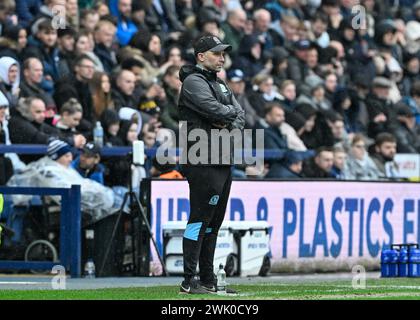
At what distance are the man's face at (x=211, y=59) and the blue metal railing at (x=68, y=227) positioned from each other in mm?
4543

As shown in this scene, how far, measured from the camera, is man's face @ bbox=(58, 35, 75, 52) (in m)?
20.0

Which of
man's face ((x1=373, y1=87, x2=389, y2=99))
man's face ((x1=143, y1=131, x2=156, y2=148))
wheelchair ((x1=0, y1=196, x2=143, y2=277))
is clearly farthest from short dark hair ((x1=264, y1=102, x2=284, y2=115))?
wheelchair ((x1=0, y1=196, x2=143, y2=277))

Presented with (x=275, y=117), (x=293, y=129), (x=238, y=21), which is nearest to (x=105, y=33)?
(x=275, y=117)

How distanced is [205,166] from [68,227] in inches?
189

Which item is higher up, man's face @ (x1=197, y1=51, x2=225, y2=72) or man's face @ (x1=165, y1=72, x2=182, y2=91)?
man's face @ (x1=165, y1=72, x2=182, y2=91)

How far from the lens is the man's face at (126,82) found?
65.7ft

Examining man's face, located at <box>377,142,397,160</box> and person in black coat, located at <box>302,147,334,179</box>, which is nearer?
person in black coat, located at <box>302,147,334,179</box>

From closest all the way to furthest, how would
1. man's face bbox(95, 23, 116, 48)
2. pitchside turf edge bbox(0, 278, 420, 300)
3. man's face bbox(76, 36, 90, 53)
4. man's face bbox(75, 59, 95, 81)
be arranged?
pitchside turf edge bbox(0, 278, 420, 300) < man's face bbox(75, 59, 95, 81) < man's face bbox(76, 36, 90, 53) < man's face bbox(95, 23, 116, 48)

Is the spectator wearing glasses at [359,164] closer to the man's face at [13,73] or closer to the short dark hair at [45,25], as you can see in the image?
the short dark hair at [45,25]

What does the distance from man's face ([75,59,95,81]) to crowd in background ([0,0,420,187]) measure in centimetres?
2

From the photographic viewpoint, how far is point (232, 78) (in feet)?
71.8

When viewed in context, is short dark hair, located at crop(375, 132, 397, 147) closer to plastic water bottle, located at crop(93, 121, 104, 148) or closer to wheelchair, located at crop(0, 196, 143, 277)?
plastic water bottle, located at crop(93, 121, 104, 148)
